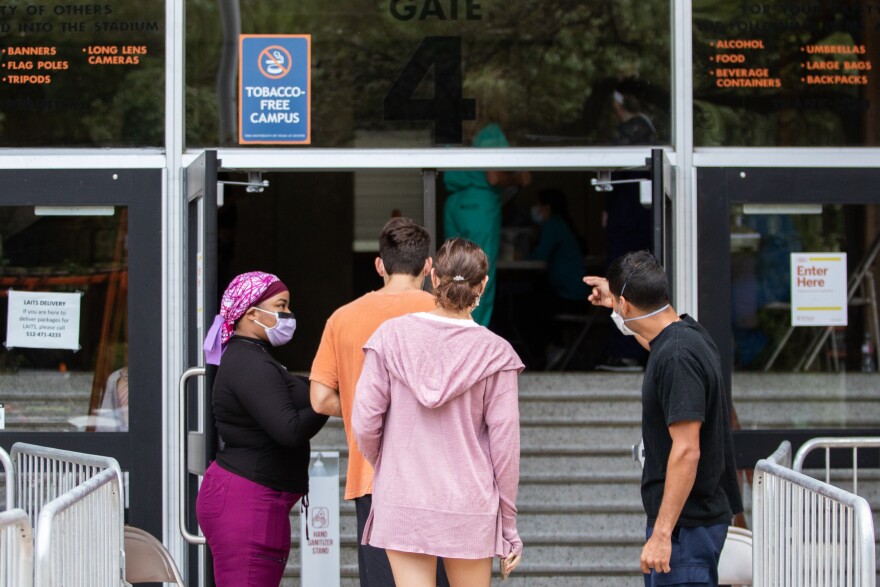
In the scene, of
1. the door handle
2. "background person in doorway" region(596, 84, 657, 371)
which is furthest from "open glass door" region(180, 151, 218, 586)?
"background person in doorway" region(596, 84, 657, 371)

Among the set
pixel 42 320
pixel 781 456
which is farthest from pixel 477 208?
pixel 781 456

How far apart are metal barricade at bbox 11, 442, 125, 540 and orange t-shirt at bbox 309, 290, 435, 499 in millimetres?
898

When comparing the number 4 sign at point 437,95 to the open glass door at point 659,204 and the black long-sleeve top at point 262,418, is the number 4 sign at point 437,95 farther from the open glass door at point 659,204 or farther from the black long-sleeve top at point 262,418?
the black long-sleeve top at point 262,418

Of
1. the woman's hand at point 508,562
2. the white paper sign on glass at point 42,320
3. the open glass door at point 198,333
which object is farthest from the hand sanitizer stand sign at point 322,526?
the woman's hand at point 508,562

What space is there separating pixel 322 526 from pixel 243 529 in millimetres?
993

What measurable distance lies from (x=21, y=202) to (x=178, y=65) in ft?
3.04

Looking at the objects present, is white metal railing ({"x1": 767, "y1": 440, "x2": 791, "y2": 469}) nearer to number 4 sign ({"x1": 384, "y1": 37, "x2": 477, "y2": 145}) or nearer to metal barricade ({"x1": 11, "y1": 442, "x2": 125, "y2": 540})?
number 4 sign ({"x1": 384, "y1": 37, "x2": 477, "y2": 145})

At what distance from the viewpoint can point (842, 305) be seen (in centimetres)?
507

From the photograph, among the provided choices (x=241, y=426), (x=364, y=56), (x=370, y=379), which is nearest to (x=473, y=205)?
(x=364, y=56)

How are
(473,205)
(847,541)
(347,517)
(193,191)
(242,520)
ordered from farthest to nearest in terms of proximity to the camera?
1. (473,205)
2. (347,517)
3. (193,191)
4. (242,520)
5. (847,541)

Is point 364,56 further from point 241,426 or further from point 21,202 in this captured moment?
point 241,426

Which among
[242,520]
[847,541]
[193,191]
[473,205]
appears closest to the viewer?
[847,541]

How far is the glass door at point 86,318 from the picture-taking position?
4.92 metres

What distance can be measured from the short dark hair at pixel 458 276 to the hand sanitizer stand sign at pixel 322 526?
1573 mm
